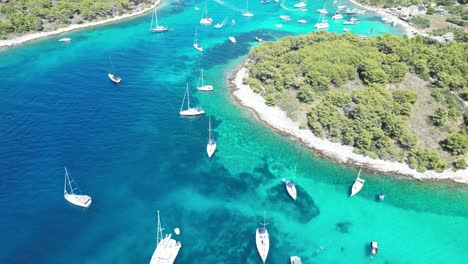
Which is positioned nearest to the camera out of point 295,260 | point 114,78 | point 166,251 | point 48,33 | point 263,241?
point 166,251

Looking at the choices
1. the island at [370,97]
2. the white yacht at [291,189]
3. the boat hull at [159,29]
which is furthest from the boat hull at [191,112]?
the boat hull at [159,29]

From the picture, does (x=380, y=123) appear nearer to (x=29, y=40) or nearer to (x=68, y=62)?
(x=68, y=62)

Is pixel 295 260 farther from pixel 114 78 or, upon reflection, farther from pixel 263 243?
pixel 114 78

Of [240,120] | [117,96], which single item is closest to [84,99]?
[117,96]

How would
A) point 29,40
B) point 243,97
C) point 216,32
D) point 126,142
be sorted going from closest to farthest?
point 126,142
point 243,97
point 29,40
point 216,32

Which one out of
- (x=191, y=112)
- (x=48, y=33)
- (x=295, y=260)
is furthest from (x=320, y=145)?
(x=48, y=33)

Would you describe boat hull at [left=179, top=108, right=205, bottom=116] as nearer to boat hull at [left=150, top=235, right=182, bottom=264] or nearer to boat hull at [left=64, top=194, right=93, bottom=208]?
boat hull at [left=64, top=194, right=93, bottom=208]

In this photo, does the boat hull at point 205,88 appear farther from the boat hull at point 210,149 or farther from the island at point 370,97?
the boat hull at point 210,149
